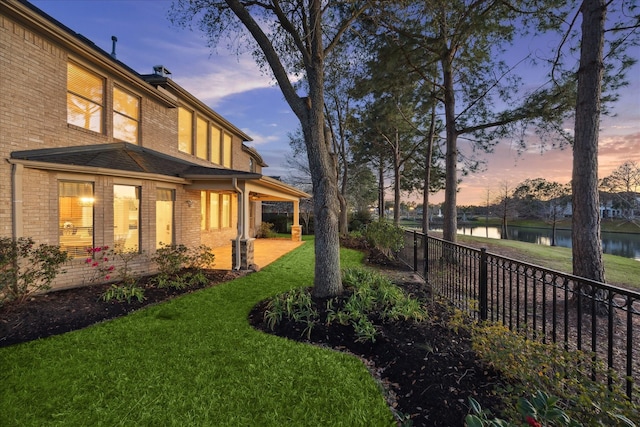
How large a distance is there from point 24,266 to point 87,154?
8.61 feet

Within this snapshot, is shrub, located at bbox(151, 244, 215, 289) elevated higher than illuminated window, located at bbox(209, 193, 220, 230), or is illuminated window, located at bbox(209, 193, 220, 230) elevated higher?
illuminated window, located at bbox(209, 193, 220, 230)

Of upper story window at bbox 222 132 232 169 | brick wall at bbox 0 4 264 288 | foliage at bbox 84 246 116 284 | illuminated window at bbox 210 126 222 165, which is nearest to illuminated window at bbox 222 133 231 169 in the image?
upper story window at bbox 222 132 232 169

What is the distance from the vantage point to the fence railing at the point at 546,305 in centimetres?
242

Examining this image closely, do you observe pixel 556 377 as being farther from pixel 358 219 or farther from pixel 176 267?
pixel 358 219

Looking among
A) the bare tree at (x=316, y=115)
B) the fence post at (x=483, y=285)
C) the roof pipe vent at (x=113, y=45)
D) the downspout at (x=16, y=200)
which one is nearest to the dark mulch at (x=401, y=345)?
the fence post at (x=483, y=285)

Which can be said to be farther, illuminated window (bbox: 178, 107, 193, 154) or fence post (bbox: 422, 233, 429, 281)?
illuminated window (bbox: 178, 107, 193, 154)

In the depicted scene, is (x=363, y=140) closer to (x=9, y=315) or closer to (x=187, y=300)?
(x=187, y=300)

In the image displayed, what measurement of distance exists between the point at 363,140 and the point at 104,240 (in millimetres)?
16004

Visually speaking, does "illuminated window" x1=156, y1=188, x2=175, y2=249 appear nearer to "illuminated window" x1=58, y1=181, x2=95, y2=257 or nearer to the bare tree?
"illuminated window" x1=58, y1=181, x2=95, y2=257

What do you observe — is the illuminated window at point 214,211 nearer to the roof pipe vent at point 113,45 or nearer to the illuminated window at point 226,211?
the illuminated window at point 226,211

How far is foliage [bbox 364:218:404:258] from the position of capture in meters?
10.2

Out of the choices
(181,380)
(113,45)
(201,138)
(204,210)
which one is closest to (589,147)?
(181,380)

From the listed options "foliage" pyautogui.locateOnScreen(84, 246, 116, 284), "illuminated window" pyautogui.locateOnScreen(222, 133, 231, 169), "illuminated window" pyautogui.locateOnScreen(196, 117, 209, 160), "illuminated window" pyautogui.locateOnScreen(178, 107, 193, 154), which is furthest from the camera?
"illuminated window" pyautogui.locateOnScreen(222, 133, 231, 169)

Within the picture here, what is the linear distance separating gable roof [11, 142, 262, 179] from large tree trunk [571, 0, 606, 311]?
7.32 meters
